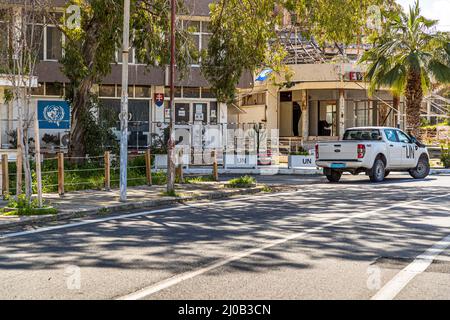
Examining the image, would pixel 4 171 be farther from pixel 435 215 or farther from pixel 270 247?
pixel 435 215

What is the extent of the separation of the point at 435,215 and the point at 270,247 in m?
5.05

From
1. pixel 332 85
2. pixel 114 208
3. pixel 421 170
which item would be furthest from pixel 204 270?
pixel 332 85

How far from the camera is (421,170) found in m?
25.2

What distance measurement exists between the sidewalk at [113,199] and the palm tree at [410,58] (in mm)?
15133

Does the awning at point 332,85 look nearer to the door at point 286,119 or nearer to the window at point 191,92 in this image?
the door at point 286,119

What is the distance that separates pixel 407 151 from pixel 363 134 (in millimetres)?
1820

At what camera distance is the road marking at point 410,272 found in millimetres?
6664

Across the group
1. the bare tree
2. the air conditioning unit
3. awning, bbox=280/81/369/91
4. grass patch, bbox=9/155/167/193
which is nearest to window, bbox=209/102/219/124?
the air conditioning unit

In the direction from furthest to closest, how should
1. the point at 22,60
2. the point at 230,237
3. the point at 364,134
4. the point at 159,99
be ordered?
1. the point at 159,99
2. the point at 364,134
3. the point at 22,60
4. the point at 230,237

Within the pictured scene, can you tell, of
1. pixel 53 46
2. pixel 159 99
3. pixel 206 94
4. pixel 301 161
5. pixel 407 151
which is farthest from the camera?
pixel 206 94

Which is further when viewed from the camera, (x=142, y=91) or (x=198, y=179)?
(x=142, y=91)

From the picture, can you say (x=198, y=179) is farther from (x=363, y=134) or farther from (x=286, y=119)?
(x=286, y=119)

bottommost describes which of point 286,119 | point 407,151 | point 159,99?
point 407,151

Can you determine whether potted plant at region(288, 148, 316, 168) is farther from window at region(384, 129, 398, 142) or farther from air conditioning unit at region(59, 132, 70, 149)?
air conditioning unit at region(59, 132, 70, 149)
